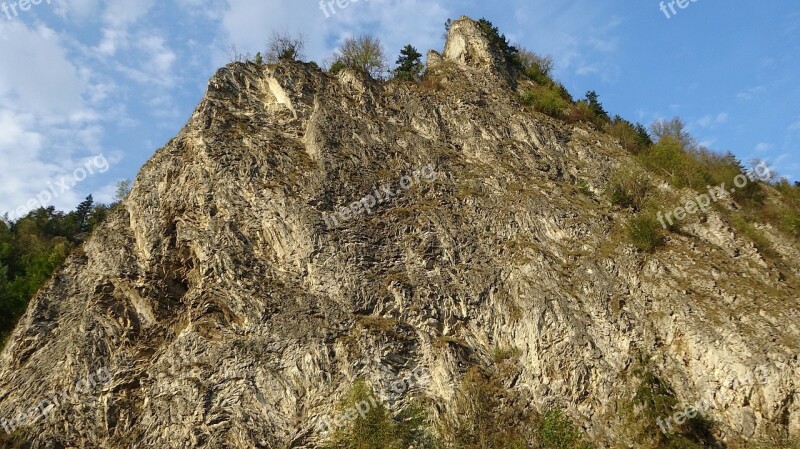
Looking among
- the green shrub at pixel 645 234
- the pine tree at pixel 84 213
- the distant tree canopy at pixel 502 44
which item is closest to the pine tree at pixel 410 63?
the distant tree canopy at pixel 502 44

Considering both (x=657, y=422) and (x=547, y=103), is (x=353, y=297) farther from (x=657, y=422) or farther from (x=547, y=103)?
(x=547, y=103)

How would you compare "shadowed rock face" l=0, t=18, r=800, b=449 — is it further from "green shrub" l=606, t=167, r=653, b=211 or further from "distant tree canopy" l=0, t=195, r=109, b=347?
"distant tree canopy" l=0, t=195, r=109, b=347

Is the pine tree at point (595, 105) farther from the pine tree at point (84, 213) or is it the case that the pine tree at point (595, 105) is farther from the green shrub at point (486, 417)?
the pine tree at point (84, 213)

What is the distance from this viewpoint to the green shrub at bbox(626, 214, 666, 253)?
26.1 m

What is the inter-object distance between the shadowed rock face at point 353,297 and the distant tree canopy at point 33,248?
9.17 meters

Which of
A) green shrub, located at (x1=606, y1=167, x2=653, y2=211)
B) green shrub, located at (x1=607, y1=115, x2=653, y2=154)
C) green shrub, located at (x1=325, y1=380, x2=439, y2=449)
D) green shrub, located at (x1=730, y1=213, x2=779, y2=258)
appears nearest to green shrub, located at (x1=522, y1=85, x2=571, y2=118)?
green shrub, located at (x1=607, y1=115, x2=653, y2=154)

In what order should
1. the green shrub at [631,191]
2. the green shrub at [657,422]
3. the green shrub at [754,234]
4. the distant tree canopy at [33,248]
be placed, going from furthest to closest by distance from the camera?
the distant tree canopy at [33,248], the green shrub at [631,191], the green shrub at [754,234], the green shrub at [657,422]

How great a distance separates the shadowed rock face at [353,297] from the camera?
832 inches

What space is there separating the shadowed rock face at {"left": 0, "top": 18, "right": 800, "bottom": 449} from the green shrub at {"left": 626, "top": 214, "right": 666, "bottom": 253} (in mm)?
576

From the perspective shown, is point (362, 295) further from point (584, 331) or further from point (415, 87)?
point (415, 87)

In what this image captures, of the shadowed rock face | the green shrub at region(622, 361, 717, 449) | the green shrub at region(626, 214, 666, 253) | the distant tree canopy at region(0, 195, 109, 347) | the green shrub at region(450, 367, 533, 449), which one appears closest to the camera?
the green shrub at region(622, 361, 717, 449)

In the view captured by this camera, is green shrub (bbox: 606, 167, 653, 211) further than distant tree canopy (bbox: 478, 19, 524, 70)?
No

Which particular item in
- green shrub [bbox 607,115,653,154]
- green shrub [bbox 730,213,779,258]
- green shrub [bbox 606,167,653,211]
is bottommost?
green shrub [bbox 730,213,779,258]

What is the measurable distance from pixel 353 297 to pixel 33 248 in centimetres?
3643
